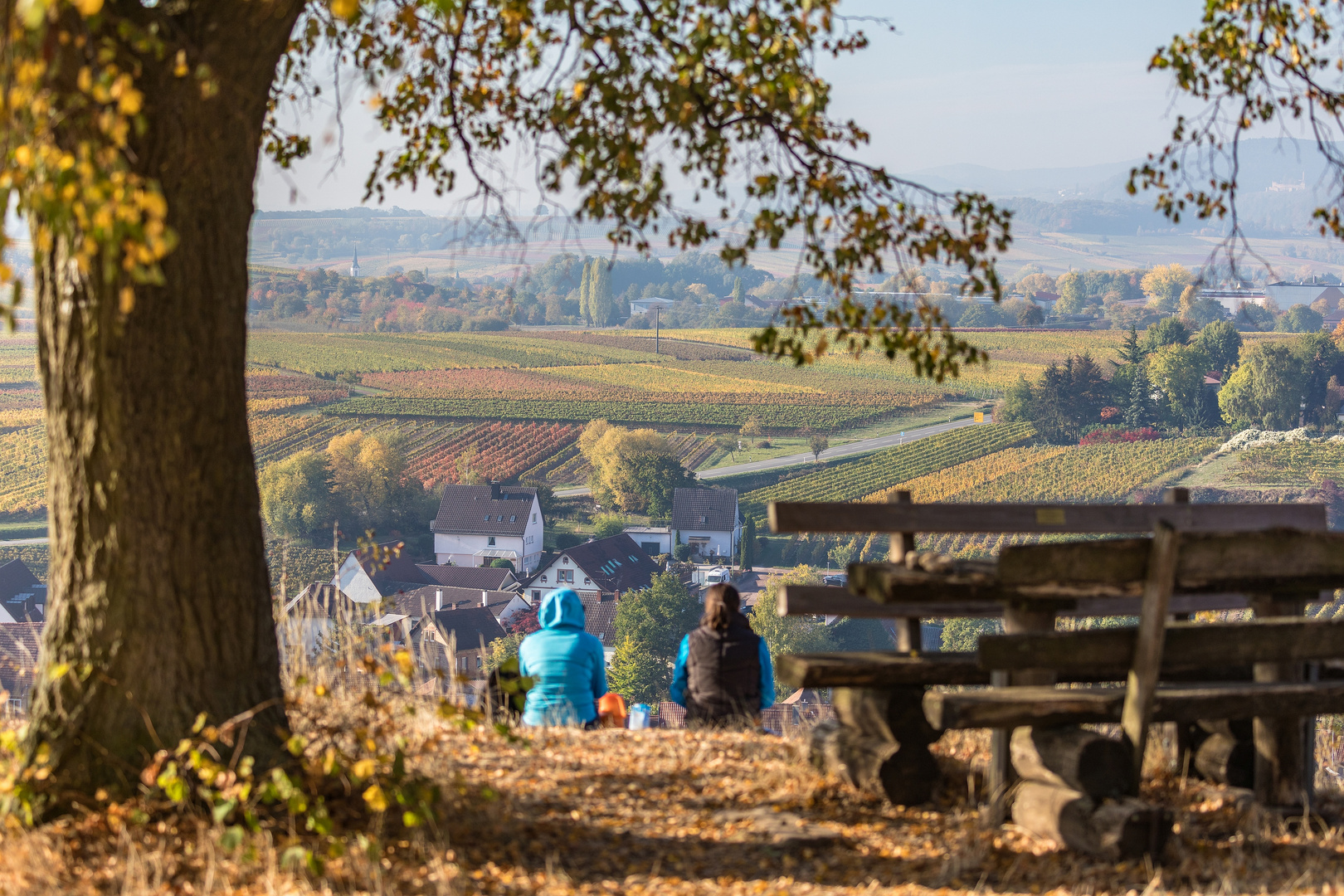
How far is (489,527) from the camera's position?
90.9 meters

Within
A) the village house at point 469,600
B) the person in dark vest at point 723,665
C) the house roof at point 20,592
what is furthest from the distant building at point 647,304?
the person in dark vest at point 723,665

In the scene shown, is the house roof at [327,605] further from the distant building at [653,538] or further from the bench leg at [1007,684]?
the distant building at [653,538]

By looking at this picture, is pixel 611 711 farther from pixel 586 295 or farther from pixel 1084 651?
pixel 586 295

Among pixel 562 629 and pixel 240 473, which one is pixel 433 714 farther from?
pixel 240 473

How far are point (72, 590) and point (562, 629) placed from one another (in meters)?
2.83

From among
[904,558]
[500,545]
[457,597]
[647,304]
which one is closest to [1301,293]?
[647,304]

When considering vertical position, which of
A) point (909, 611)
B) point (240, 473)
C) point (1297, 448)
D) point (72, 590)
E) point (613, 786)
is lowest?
point (1297, 448)

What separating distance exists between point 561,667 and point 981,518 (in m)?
2.23

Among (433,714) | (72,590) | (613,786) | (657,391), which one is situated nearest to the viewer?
(72,590)

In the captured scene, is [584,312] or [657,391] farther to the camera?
Answer: [584,312]

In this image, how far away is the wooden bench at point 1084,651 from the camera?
4004 mm

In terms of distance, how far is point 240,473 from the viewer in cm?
393

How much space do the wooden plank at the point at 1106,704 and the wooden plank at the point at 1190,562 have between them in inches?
14.2

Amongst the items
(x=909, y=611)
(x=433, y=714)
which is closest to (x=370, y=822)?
(x=433, y=714)
